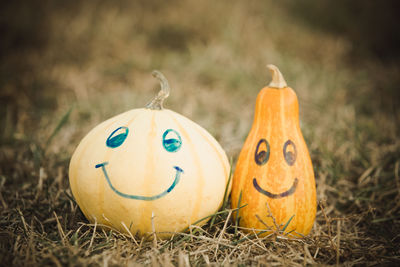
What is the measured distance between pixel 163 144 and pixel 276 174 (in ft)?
2.07

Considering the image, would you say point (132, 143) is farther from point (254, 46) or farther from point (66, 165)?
point (254, 46)

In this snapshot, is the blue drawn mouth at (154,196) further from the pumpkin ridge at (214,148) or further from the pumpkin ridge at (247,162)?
the pumpkin ridge at (247,162)

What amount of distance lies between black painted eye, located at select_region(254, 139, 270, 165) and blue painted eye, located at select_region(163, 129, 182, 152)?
1.47 ft

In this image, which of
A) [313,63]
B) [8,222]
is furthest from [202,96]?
[8,222]

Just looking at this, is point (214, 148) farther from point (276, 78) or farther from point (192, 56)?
point (192, 56)

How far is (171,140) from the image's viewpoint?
1.70 metres

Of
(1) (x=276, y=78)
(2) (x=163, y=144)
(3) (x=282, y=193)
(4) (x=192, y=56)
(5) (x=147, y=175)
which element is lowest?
(3) (x=282, y=193)

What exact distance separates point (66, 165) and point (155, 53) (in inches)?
122

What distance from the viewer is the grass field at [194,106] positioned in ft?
5.79

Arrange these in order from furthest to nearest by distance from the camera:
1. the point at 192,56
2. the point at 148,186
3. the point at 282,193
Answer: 1. the point at 192,56
2. the point at 282,193
3. the point at 148,186

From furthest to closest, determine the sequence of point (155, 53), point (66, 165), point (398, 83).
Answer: point (155, 53), point (398, 83), point (66, 165)

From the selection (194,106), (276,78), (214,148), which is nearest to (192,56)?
(194,106)

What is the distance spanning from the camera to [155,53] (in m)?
5.28

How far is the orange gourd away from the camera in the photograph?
1796 mm
